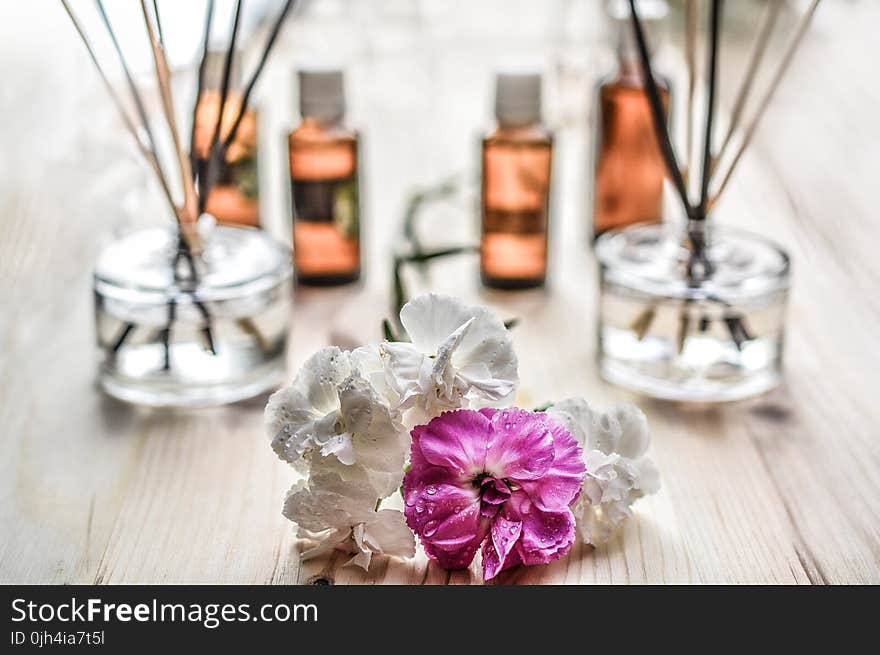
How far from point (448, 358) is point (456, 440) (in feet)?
0.14

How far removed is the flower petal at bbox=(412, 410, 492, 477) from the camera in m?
0.63

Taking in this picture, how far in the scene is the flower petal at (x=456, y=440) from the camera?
2.06 ft

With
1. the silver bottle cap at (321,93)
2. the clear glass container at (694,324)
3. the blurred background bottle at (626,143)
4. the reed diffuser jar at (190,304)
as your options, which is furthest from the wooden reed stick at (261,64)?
the blurred background bottle at (626,143)

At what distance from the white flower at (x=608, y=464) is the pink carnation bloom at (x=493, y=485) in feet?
0.09

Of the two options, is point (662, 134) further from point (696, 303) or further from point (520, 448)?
point (520, 448)

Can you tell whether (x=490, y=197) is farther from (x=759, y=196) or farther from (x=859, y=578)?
(x=859, y=578)

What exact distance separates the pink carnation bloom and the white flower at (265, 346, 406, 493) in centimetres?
2

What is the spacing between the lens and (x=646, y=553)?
0.68 m

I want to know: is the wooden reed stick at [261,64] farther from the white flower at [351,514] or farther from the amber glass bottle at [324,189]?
the white flower at [351,514]

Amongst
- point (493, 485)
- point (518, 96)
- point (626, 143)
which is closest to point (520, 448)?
point (493, 485)

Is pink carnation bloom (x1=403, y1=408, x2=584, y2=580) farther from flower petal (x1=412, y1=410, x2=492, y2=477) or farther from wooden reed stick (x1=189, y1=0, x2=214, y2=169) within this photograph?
wooden reed stick (x1=189, y1=0, x2=214, y2=169)

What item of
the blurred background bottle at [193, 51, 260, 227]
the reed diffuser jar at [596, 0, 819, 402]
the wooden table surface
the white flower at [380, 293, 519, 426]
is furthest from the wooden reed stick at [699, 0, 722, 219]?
the blurred background bottle at [193, 51, 260, 227]

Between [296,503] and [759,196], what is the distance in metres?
0.78
